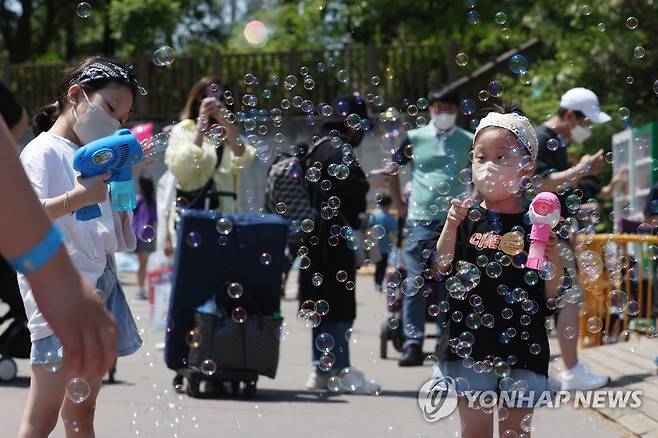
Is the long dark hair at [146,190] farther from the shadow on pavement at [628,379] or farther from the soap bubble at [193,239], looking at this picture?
the shadow on pavement at [628,379]

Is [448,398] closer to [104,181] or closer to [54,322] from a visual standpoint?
[104,181]

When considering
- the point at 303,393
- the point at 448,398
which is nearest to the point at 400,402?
the point at 303,393

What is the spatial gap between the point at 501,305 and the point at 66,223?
1.55 metres

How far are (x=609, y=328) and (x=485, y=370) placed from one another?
18.1ft

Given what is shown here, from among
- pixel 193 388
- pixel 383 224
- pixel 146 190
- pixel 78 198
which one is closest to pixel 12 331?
pixel 193 388

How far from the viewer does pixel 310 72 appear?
18.8 metres

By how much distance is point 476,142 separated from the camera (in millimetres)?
4523

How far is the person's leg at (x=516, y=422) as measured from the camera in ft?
14.3

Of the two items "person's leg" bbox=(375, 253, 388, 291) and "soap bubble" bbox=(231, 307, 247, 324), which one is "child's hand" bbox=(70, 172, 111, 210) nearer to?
"soap bubble" bbox=(231, 307, 247, 324)

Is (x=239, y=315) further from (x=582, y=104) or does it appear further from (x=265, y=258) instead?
(x=582, y=104)

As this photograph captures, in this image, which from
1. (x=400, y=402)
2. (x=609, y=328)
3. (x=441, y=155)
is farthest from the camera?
(x=609, y=328)

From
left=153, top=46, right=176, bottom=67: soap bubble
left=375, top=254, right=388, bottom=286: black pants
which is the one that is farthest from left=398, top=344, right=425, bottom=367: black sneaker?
left=153, top=46, right=176, bottom=67: soap bubble

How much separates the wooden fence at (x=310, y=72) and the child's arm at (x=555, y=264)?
1411 centimetres

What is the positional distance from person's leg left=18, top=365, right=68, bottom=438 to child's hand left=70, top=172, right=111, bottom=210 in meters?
0.57
